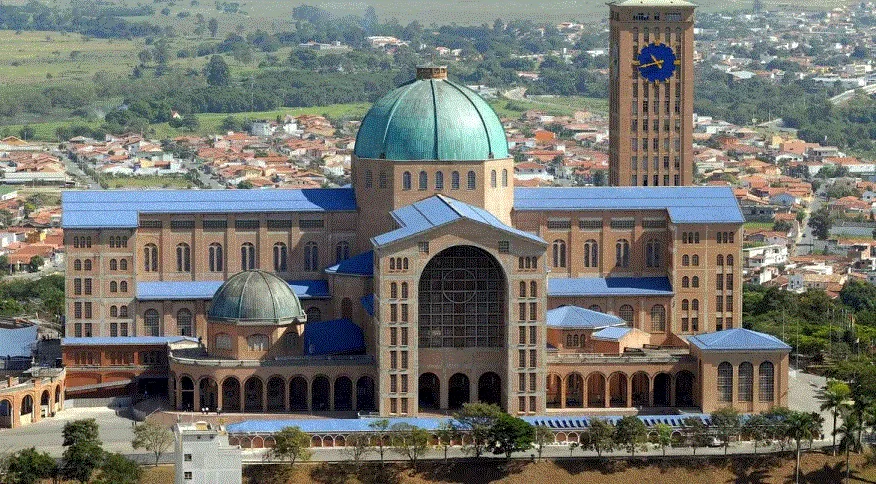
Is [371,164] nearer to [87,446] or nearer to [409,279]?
[409,279]

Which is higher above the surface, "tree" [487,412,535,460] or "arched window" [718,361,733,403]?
"arched window" [718,361,733,403]

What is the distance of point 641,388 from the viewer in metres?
126

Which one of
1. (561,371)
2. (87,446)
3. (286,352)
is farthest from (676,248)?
(87,446)

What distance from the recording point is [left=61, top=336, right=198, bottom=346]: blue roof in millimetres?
128625

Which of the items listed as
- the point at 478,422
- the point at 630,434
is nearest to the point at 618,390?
the point at 630,434

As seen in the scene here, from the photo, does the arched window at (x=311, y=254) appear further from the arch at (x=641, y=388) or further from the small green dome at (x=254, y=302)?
the arch at (x=641, y=388)

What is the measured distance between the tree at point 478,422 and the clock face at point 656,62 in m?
32.0

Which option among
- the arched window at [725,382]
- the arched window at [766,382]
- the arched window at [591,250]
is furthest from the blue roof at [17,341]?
the arched window at [766,382]

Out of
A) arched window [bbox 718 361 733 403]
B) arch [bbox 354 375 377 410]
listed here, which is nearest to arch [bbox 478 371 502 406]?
arch [bbox 354 375 377 410]

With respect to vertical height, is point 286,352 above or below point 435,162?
below

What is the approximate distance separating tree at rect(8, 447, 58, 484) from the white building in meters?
6.24

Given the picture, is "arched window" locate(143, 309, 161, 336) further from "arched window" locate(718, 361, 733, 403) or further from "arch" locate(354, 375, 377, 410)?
"arched window" locate(718, 361, 733, 403)

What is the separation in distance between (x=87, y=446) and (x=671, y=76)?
151ft

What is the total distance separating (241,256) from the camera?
13262 cm
